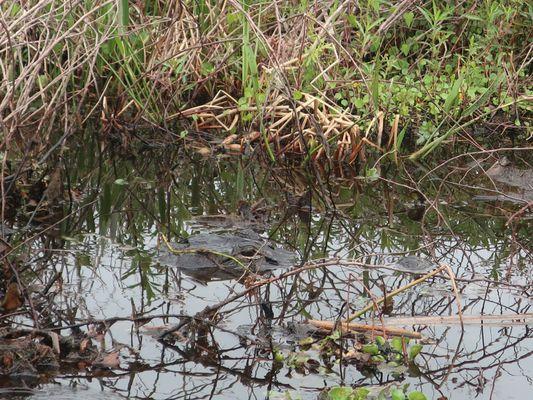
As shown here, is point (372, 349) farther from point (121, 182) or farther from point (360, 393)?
point (121, 182)

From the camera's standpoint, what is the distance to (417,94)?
6.77 meters

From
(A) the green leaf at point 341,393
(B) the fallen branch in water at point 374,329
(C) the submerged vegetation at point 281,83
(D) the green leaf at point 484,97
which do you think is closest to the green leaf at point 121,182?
(C) the submerged vegetation at point 281,83

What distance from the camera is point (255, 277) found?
4.06m

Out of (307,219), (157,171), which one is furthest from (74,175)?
(307,219)

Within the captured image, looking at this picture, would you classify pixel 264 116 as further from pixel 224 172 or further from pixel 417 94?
pixel 417 94

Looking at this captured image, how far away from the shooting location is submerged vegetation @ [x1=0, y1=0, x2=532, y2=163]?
6.17m

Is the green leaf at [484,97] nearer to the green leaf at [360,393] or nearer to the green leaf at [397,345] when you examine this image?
the green leaf at [397,345]

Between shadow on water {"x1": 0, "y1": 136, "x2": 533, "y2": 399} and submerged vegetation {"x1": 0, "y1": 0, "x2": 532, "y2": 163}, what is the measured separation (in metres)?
0.33

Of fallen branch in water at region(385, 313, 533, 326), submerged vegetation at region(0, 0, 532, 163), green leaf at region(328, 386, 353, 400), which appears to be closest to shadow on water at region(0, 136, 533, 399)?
fallen branch in water at region(385, 313, 533, 326)

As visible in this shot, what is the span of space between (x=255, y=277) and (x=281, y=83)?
74.7 inches

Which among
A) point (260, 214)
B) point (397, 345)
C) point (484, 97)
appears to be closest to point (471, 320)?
point (397, 345)

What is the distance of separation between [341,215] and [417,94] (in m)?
1.72

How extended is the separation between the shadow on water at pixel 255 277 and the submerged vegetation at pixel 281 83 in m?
0.33

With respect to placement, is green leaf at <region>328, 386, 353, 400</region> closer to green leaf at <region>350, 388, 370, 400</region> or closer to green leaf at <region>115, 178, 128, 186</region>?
green leaf at <region>350, 388, 370, 400</region>
